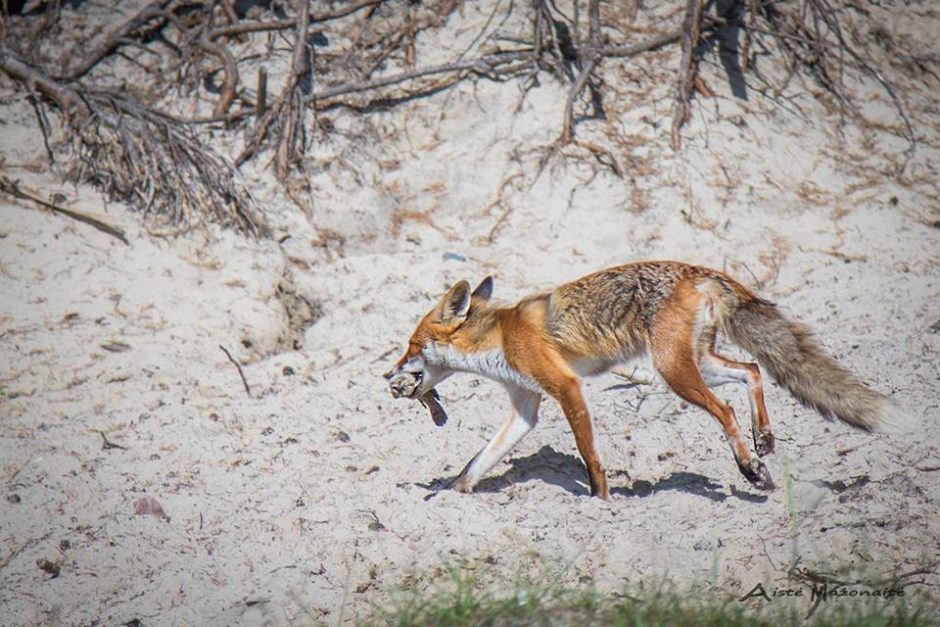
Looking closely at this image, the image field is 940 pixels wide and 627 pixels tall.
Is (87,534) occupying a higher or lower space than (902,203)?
lower

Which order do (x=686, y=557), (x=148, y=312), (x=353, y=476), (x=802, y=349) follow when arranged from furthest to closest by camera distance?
1. (x=148, y=312)
2. (x=353, y=476)
3. (x=802, y=349)
4. (x=686, y=557)

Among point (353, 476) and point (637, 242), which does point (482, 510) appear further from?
point (637, 242)

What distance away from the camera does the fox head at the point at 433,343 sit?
21.8 feet

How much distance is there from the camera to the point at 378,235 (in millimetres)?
9211

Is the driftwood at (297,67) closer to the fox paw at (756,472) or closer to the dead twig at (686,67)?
the dead twig at (686,67)

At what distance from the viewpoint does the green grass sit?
4.25 meters

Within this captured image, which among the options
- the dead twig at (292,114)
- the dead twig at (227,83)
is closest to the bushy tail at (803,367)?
the dead twig at (292,114)

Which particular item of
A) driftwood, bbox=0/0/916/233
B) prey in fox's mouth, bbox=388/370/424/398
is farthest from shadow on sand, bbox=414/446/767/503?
driftwood, bbox=0/0/916/233

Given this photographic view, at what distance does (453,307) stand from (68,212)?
3990mm

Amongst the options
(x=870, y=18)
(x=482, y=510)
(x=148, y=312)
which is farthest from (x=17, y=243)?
(x=870, y=18)

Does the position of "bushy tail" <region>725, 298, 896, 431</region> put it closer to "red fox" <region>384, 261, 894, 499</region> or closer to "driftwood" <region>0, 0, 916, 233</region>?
"red fox" <region>384, 261, 894, 499</region>

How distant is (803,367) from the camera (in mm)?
5785

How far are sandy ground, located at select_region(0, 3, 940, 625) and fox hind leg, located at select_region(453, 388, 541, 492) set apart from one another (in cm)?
16

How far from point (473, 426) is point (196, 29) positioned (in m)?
5.80
